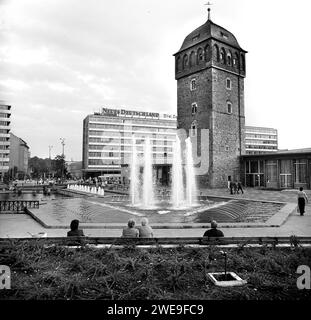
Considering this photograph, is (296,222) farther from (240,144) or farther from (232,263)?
(240,144)

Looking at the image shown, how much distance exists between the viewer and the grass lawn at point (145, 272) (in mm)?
3314

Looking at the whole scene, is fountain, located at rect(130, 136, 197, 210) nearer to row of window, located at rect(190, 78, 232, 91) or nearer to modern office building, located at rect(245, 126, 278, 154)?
row of window, located at rect(190, 78, 232, 91)

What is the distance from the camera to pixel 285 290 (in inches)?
135

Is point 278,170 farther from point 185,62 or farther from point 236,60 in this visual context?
point 185,62

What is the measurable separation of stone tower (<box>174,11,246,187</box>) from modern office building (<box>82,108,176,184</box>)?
1341 inches

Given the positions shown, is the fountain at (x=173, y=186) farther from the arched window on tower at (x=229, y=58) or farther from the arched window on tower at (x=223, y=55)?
the arched window on tower at (x=229, y=58)

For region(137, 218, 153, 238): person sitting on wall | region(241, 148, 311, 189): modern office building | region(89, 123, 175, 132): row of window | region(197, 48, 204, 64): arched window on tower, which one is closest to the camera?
region(137, 218, 153, 238): person sitting on wall

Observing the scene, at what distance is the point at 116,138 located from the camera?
261 feet

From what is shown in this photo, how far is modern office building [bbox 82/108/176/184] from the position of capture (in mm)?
76250

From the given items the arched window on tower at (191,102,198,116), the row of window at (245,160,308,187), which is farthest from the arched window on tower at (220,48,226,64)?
the row of window at (245,160,308,187)

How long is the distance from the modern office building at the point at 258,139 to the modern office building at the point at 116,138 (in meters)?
32.1

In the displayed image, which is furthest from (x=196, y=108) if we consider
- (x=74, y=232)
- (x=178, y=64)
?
(x=74, y=232)

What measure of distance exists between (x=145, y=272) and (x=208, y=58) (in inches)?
1372
